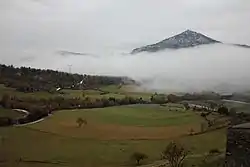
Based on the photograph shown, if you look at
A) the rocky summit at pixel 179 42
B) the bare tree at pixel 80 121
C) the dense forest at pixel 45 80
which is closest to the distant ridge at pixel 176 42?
the rocky summit at pixel 179 42

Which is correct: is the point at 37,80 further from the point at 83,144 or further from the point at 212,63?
the point at 212,63

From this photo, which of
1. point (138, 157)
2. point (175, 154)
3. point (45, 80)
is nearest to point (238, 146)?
point (175, 154)

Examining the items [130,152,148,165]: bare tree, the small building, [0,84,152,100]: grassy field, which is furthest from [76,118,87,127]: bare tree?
the small building

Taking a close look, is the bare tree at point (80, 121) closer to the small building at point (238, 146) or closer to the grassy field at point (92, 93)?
the grassy field at point (92, 93)

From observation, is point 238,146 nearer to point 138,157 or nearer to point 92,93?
point 138,157

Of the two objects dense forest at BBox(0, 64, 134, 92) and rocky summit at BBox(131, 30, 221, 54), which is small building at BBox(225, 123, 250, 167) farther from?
dense forest at BBox(0, 64, 134, 92)

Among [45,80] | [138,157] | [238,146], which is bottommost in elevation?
[138,157]

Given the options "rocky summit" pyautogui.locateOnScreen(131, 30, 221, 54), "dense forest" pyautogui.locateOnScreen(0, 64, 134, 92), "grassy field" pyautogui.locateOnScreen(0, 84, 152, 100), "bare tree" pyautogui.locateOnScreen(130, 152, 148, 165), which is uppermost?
"rocky summit" pyautogui.locateOnScreen(131, 30, 221, 54)
